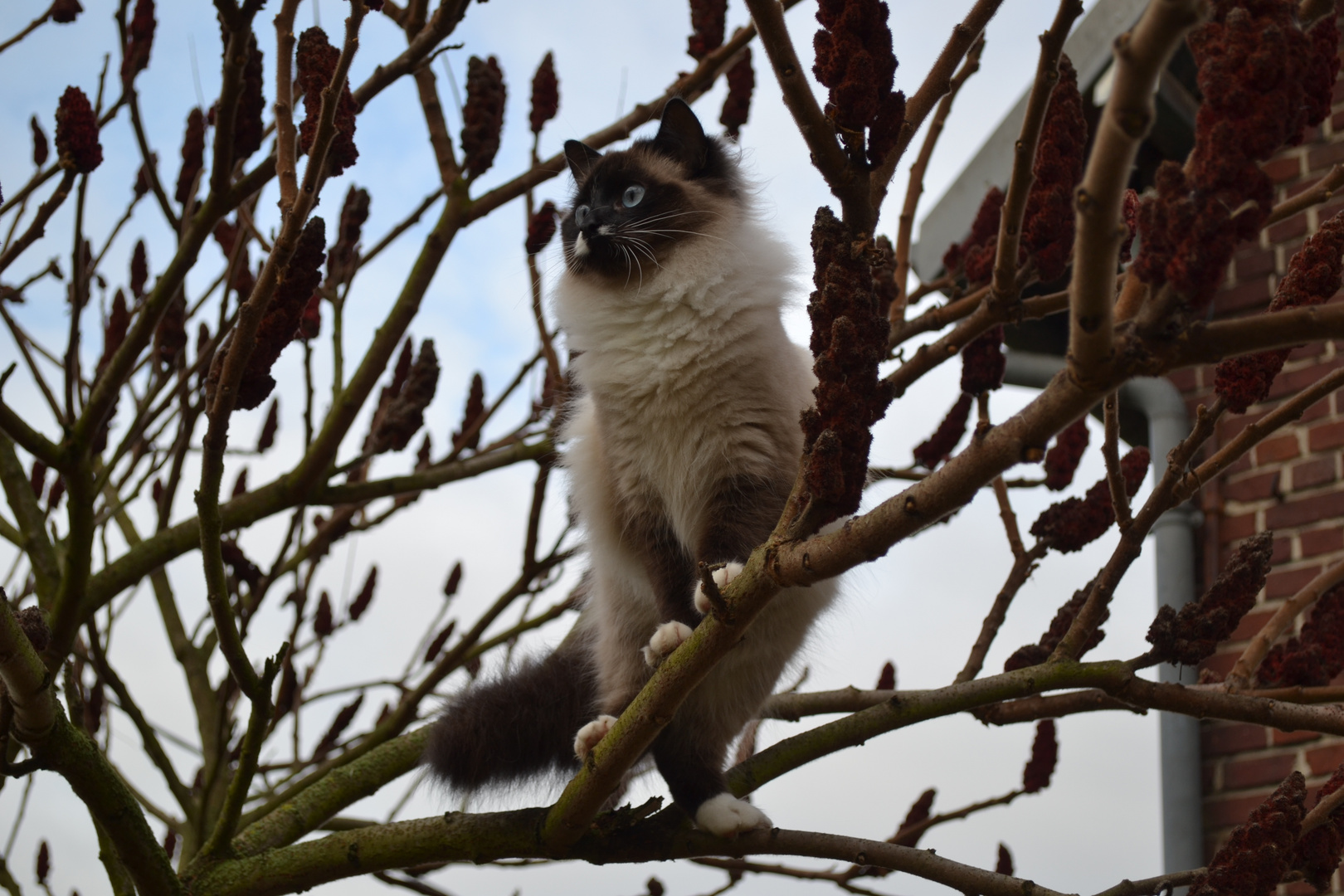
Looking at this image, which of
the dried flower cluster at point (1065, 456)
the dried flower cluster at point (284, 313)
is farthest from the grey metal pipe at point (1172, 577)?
the dried flower cluster at point (284, 313)

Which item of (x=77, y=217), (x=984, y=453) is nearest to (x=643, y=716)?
(x=984, y=453)

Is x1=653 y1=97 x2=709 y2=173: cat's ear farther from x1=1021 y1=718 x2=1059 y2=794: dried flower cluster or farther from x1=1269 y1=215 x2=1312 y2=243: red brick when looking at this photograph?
x1=1269 y1=215 x2=1312 y2=243: red brick

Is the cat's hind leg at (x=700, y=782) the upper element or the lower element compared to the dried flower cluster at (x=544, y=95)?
lower

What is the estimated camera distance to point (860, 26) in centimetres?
131

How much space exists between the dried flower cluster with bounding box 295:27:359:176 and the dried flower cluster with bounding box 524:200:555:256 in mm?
1275

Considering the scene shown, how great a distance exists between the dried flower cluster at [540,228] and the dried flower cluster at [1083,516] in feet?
4.75

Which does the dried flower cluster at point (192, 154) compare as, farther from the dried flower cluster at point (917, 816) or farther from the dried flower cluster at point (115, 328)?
the dried flower cluster at point (917, 816)

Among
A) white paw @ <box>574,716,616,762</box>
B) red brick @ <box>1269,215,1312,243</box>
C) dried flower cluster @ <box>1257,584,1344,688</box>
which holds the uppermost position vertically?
red brick @ <box>1269,215,1312,243</box>

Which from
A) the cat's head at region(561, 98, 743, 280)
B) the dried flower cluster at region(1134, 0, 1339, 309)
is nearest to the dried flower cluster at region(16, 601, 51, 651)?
the cat's head at region(561, 98, 743, 280)

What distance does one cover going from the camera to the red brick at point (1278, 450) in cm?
379

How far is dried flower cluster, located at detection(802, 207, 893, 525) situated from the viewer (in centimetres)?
131

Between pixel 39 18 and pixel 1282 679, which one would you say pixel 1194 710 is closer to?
pixel 1282 679

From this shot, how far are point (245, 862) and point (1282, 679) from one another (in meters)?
1.89

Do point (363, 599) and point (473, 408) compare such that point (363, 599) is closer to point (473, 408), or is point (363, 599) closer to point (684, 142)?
point (473, 408)
